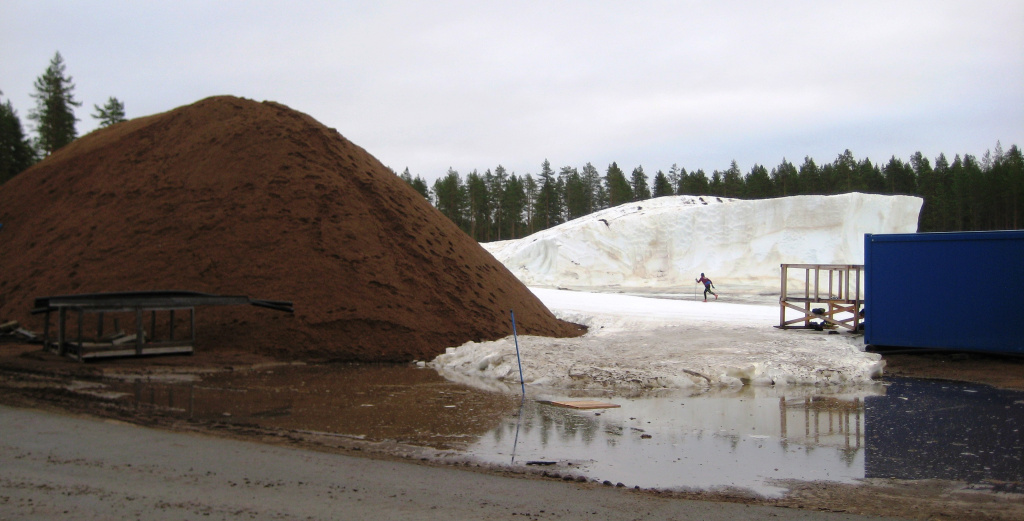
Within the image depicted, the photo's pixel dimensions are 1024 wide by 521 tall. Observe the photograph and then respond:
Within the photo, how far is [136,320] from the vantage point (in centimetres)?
1128

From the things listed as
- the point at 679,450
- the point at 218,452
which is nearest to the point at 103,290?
the point at 218,452

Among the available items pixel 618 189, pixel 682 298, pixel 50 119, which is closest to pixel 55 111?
pixel 50 119

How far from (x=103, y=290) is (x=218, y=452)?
9.03 meters

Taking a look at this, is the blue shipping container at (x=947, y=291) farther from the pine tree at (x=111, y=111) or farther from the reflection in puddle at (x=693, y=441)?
the pine tree at (x=111, y=111)

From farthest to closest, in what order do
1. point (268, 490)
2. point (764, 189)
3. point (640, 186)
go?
point (640, 186) → point (764, 189) → point (268, 490)

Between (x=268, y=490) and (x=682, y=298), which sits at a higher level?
(x=682, y=298)

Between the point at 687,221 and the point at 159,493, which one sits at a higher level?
the point at 687,221

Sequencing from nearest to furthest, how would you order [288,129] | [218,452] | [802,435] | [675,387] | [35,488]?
[35,488]
[218,452]
[802,435]
[675,387]
[288,129]

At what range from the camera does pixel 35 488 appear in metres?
4.73

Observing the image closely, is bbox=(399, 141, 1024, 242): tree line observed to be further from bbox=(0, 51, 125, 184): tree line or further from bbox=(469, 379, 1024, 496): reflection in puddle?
bbox=(469, 379, 1024, 496): reflection in puddle

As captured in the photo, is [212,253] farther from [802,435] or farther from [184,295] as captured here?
[802,435]

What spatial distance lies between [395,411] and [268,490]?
3.38m

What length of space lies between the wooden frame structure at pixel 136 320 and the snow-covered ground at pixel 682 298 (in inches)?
156

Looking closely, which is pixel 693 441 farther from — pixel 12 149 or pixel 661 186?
pixel 661 186
